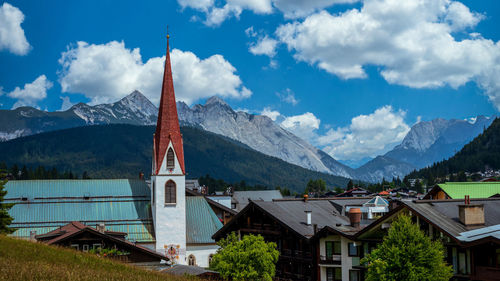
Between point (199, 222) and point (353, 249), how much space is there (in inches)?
1088

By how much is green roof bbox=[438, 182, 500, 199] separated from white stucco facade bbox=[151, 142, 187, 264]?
33212mm

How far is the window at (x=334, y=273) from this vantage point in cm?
4944

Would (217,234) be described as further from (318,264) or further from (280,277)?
(318,264)

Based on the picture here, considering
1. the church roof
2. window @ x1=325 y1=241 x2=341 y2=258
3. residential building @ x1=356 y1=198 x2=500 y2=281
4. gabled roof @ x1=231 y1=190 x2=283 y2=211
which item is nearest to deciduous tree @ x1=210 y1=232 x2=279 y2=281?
window @ x1=325 y1=241 x2=341 y2=258

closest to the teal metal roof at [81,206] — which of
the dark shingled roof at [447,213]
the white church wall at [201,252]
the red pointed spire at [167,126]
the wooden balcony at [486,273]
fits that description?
the white church wall at [201,252]

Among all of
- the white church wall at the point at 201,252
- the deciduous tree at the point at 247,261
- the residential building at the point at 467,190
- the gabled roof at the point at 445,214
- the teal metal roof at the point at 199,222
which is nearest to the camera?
the gabled roof at the point at 445,214

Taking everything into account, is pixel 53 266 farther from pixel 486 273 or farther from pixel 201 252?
pixel 201 252

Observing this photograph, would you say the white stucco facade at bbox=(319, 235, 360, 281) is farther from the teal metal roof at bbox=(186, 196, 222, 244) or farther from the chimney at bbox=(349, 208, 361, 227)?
the teal metal roof at bbox=(186, 196, 222, 244)

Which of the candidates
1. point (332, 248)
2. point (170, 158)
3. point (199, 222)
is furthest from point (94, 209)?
point (332, 248)

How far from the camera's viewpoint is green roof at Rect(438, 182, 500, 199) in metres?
68.6

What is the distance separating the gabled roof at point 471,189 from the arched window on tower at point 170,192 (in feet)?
111

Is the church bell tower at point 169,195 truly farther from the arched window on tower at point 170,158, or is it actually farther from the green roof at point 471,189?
the green roof at point 471,189

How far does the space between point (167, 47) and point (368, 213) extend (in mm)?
32700

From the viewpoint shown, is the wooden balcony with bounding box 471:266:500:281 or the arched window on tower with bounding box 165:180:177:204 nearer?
the wooden balcony with bounding box 471:266:500:281
